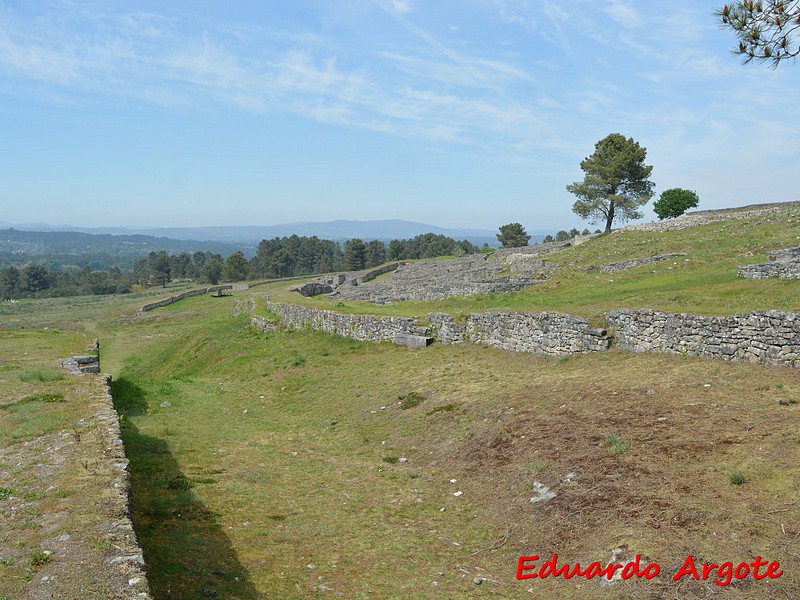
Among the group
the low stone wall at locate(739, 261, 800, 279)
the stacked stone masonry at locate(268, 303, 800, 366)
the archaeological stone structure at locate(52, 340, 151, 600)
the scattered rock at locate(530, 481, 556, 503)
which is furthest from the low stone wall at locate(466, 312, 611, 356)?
the archaeological stone structure at locate(52, 340, 151, 600)

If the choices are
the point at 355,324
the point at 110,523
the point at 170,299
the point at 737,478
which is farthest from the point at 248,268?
the point at 737,478

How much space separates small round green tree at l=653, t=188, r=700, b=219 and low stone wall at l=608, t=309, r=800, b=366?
64339mm

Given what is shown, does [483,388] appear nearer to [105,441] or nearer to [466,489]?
[466,489]

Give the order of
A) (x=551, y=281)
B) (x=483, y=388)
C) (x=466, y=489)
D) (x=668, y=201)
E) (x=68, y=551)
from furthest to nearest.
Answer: (x=668, y=201), (x=551, y=281), (x=483, y=388), (x=466, y=489), (x=68, y=551)

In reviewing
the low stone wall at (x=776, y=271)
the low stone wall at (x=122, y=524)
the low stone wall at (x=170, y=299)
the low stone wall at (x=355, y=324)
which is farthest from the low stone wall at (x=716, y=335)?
the low stone wall at (x=170, y=299)

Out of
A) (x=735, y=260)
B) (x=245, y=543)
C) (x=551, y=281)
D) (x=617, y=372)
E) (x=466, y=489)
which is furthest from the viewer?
(x=551, y=281)

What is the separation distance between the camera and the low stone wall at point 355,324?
78.0 feet

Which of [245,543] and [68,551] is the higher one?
[68,551]

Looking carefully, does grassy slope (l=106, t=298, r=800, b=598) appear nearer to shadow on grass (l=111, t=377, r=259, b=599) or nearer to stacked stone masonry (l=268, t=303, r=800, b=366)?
shadow on grass (l=111, t=377, r=259, b=599)

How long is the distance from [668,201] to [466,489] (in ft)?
242

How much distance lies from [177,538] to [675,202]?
77.7 m

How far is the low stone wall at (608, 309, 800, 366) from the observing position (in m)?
12.8

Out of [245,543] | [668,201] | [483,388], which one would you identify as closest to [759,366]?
[483,388]

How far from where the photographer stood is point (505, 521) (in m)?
9.59
